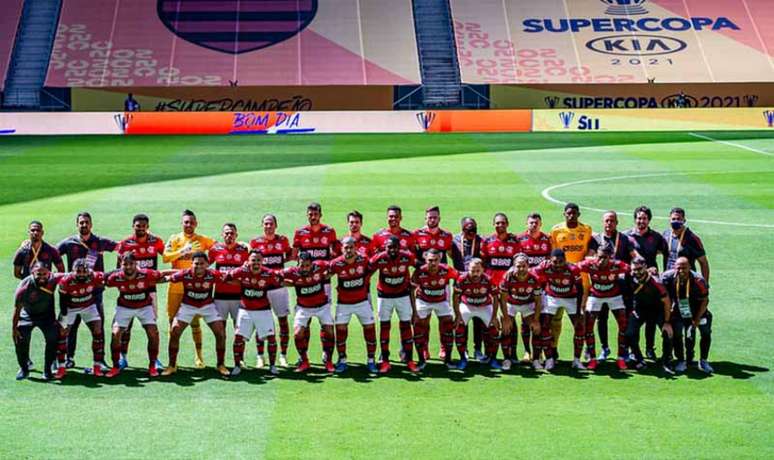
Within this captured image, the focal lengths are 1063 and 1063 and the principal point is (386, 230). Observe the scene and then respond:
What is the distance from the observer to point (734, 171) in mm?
31297

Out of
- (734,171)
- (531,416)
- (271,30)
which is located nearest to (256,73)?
(271,30)

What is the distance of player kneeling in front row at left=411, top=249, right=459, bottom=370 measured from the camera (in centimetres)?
1491

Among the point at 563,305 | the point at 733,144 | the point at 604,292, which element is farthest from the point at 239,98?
the point at 604,292

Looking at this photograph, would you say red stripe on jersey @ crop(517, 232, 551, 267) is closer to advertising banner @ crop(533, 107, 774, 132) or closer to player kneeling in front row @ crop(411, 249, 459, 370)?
player kneeling in front row @ crop(411, 249, 459, 370)

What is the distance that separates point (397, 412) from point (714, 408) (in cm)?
387

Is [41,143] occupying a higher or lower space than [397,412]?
higher

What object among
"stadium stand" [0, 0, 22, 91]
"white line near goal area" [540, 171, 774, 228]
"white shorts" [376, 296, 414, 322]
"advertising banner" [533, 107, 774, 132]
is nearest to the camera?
"white shorts" [376, 296, 414, 322]

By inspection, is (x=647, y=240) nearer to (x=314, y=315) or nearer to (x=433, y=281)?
(x=433, y=281)

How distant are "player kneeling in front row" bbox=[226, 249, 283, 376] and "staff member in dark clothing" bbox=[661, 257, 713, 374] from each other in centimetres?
554

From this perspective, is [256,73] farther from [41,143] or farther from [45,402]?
[45,402]

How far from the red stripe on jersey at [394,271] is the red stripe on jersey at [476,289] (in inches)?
29.8

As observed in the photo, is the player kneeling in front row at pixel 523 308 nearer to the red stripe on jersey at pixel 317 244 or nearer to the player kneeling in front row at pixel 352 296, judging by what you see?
the player kneeling in front row at pixel 352 296

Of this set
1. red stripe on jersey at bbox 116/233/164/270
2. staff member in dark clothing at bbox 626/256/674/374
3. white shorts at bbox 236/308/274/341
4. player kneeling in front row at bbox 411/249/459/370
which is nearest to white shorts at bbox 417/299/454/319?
player kneeling in front row at bbox 411/249/459/370

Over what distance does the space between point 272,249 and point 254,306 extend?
1.32m
